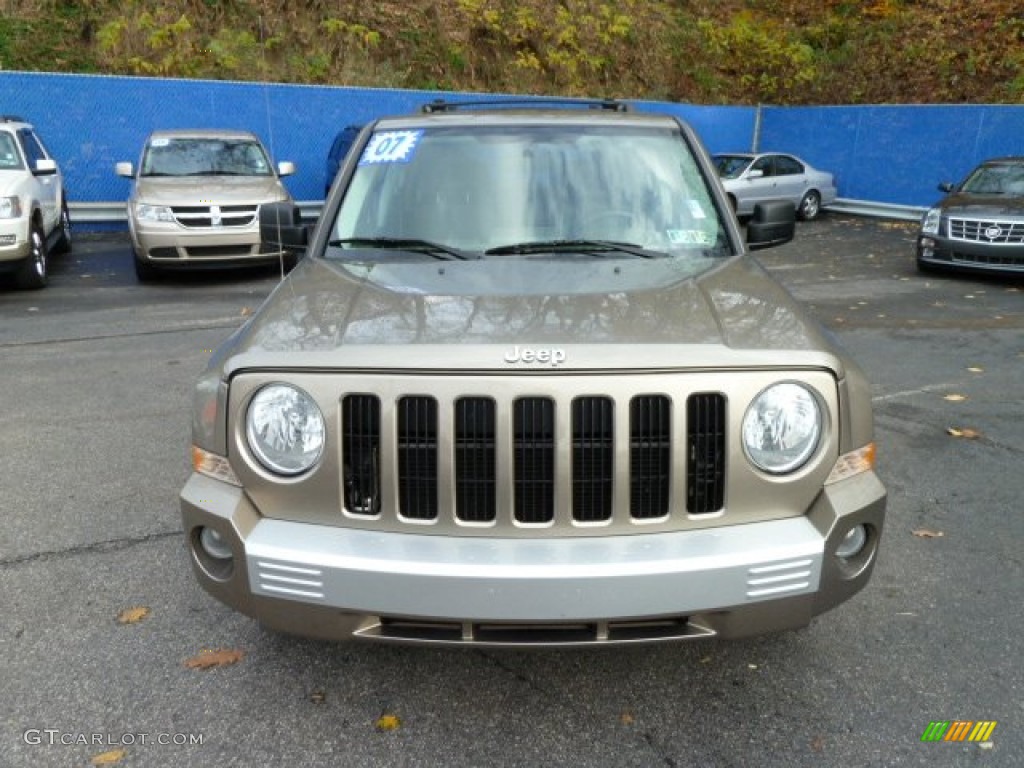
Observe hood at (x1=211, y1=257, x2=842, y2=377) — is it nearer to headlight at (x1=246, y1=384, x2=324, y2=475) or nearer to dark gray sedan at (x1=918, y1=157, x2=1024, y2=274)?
headlight at (x1=246, y1=384, x2=324, y2=475)

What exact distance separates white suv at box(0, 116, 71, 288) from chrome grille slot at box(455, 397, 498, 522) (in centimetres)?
882

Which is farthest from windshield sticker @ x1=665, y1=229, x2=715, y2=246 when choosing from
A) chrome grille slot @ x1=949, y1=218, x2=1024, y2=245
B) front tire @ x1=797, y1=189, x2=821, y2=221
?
front tire @ x1=797, y1=189, x2=821, y2=221

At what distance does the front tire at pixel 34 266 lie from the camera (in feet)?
32.5

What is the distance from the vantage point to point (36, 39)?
65.1ft

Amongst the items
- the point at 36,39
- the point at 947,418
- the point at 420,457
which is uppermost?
the point at 36,39

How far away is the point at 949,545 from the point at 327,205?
129 inches

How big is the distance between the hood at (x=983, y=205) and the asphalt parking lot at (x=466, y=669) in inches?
278

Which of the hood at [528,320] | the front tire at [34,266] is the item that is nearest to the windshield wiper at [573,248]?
the hood at [528,320]

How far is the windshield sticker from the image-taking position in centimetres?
371

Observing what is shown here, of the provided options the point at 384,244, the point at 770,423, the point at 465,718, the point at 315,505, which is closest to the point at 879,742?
the point at 770,423

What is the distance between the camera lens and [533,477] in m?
2.44

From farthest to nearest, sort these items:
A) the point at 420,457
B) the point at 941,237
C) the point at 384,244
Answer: the point at 941,237 < the point at 384,244 < the point at 420,457

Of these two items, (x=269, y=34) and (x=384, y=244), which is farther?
(x=269, y=34)

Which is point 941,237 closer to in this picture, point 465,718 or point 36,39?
point 465,718
